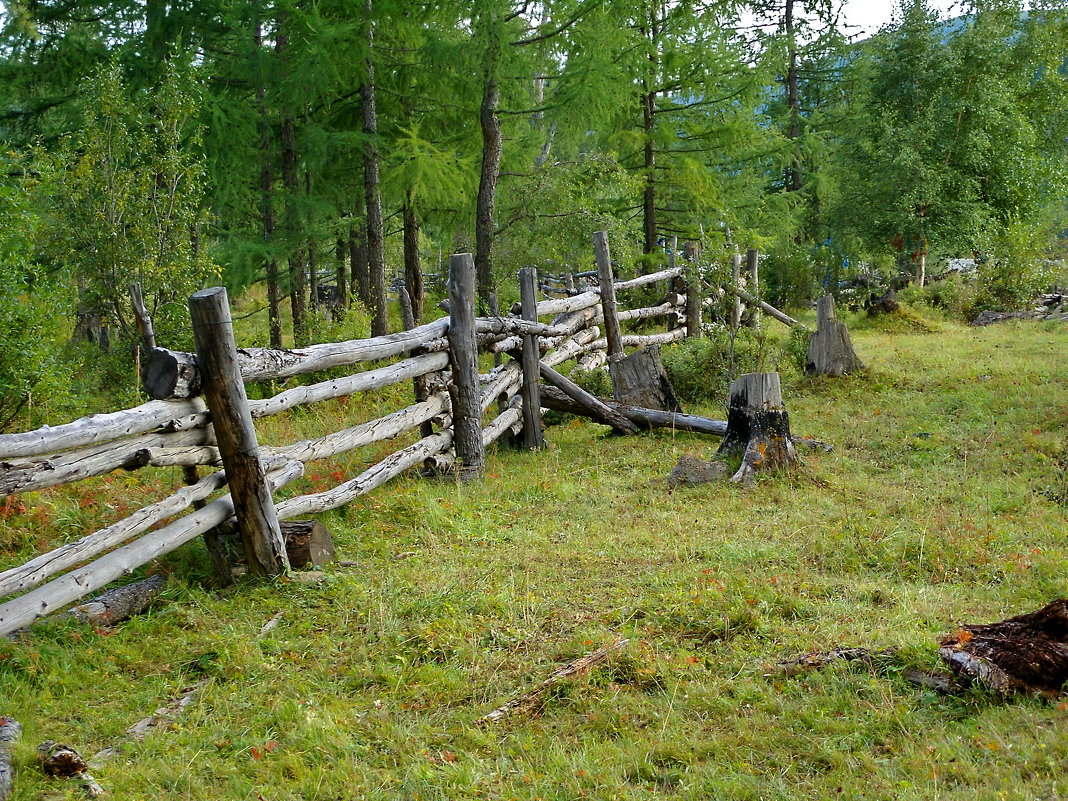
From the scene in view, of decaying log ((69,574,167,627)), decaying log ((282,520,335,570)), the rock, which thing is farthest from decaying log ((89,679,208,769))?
the rock

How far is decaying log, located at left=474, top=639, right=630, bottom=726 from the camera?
3.56 meters

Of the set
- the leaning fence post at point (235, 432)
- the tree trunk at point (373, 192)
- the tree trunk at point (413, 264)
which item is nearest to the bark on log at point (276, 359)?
the leaning fence post at point (235, 432)

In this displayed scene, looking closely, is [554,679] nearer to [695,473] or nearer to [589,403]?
[695,473]

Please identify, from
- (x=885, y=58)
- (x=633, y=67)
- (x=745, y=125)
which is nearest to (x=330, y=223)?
(x=633, y=67)

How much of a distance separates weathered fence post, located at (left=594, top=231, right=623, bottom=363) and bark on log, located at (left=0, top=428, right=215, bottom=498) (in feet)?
24.7

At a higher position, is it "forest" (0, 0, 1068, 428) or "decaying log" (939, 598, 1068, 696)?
"forest" (0, 0, 1068, 428)

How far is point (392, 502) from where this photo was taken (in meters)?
6.43

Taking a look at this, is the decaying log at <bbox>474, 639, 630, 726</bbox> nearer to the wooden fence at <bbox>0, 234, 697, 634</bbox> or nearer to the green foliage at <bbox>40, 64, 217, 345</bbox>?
the wooden fence at <bbox>0, 234, 697, 634</bbox>

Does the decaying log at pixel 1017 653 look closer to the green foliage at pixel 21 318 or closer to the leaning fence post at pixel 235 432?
the leaning fence post at pixel 235 432

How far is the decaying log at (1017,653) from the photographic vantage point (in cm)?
318

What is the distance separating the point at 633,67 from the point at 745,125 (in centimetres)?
354

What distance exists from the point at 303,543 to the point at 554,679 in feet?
Result: 7.40

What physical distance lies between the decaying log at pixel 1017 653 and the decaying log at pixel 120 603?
14.1 ft

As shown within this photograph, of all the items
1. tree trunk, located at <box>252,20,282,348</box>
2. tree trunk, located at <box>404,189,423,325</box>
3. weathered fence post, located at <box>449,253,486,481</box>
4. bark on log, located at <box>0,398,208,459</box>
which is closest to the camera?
bark on log, located at <box>0,398,208,459</box>
